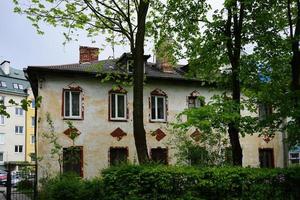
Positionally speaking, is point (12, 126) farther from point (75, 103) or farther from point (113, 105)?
point (75, 103)

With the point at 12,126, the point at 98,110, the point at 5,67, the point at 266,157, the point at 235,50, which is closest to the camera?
the point at 235,50

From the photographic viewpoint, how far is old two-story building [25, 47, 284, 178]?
25922 millimetres

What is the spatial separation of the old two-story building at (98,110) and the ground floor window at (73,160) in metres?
0.06

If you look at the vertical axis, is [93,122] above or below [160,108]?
below

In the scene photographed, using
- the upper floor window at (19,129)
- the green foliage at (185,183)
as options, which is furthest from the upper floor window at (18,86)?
the green foliage at (185,183)

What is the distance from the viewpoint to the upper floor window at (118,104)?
28.0m

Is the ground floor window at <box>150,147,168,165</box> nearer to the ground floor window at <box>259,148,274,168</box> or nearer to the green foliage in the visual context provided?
the ground floor window at <box>259,148,274,168</box>

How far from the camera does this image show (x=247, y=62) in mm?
17828

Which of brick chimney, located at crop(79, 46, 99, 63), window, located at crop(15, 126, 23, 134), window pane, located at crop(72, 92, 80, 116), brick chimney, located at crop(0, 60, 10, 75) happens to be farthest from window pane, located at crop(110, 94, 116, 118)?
brick chimney, located at crop(0, 60, 10, 75)

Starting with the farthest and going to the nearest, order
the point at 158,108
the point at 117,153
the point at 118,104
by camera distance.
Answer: the point at 158,108
the point at 118,104
the point at 117,153

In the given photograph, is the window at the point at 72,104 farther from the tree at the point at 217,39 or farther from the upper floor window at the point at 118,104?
the tree at the point at 217,39

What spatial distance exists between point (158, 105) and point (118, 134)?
3.57 m

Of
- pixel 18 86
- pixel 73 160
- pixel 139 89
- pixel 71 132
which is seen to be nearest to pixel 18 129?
pixel 18 86

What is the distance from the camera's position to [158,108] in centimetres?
2948
